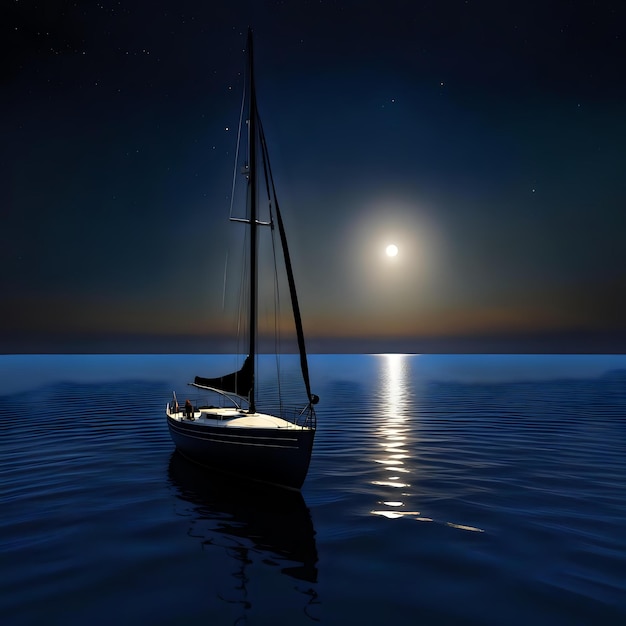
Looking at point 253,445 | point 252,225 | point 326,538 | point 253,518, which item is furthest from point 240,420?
point 252,225

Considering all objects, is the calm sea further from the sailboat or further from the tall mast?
the tall mast

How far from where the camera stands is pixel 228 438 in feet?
62.7

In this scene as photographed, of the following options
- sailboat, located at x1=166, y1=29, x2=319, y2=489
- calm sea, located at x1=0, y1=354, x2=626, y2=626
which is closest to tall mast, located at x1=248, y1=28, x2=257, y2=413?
sailboat, located at x1=166, y1=29, x2=319, y2=489

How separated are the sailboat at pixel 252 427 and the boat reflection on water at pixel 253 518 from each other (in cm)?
75

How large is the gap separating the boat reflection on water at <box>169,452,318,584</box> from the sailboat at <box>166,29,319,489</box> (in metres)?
0.75

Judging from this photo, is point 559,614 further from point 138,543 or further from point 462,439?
point 462,439

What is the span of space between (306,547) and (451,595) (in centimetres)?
454

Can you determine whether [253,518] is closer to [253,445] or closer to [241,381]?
[253,445]

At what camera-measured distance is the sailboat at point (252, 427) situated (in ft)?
58.0

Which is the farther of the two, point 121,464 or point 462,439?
point 462,439

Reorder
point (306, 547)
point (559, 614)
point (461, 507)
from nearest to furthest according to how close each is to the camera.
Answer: point (559, 614), point (306, 547), point (461, 507)

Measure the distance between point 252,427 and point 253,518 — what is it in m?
3.74

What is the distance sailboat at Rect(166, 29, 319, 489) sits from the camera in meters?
17.7

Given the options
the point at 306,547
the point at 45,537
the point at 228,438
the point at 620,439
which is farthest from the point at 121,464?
the point at 620,439
